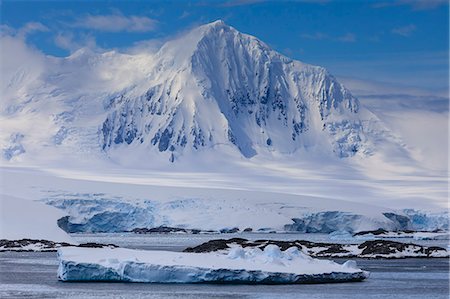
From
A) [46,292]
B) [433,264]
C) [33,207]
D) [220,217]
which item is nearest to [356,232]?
[220,217]

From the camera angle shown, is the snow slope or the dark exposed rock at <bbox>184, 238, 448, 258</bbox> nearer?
the dark exposed rock at <bbox>184, 238, 448, 258</bbox>

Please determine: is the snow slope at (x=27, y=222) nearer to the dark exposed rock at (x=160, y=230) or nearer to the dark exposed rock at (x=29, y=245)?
the dark exposed rock at (x=29, y=245)

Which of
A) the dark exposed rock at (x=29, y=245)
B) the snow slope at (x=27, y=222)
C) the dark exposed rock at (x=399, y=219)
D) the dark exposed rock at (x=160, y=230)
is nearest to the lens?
the dark exposed rock at (x=29, y=245)

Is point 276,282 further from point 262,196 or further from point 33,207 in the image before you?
point 262,196

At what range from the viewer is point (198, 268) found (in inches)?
1751

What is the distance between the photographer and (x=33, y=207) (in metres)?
81.4

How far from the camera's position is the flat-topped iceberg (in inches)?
1766

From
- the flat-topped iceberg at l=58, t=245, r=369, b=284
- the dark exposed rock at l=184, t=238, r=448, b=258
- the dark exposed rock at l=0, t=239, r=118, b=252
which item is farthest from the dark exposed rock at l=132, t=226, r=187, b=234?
the flat-topped iceberg at l=58, t=245, r=369, b=284

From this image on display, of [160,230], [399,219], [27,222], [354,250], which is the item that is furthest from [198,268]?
[399,219]

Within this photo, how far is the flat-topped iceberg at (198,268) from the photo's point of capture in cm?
4484

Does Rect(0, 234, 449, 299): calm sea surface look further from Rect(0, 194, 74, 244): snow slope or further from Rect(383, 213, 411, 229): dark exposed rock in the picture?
Rect(383, 213, 411, 229): dark exposed rock

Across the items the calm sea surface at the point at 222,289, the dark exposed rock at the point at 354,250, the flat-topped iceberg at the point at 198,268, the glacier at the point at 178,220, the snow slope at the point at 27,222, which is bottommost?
the calm sea surface at the point at 222,289

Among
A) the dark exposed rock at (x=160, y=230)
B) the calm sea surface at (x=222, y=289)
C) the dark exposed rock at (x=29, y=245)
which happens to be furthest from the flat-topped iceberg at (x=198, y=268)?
the dark exposed rock at (x=160, y=230)

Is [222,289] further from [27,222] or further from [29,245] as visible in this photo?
[27,222]
